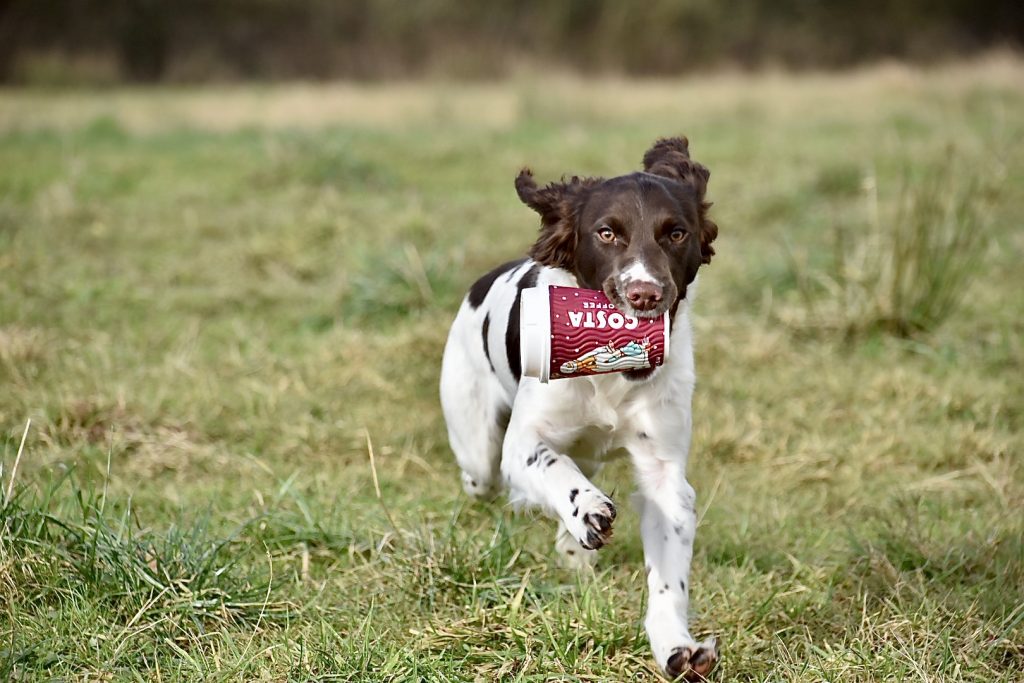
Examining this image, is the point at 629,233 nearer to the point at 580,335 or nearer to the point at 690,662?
the point at 580,335

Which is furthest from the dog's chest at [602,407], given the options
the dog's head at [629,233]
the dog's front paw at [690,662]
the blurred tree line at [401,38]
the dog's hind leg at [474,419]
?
the blurred tree line at [401,38]

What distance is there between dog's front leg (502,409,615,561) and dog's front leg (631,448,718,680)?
0.64 feet

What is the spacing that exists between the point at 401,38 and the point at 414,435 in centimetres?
2051

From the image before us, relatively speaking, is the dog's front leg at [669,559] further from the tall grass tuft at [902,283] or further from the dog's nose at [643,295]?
the tall grass tuft at [902,283]

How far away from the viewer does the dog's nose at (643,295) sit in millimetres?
2908

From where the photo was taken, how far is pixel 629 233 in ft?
10.3

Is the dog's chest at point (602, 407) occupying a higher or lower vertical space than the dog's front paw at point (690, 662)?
higher

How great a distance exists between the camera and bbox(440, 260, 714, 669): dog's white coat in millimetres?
2936

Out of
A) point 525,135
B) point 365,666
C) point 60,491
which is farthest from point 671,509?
point 525,135

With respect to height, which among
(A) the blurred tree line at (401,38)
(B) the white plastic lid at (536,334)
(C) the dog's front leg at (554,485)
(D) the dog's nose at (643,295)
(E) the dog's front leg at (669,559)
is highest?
(D) the dog's nose at (643,295)

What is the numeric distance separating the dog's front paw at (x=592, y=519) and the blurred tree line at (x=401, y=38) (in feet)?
62.7

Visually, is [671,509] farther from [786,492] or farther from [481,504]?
[786,492]

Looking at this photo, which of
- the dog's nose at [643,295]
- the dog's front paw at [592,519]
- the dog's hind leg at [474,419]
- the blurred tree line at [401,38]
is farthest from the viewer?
the blurred tree line at [401,38]

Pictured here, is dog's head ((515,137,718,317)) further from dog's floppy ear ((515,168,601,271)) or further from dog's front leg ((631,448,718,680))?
dog's front leg ((631,448,718,680))
